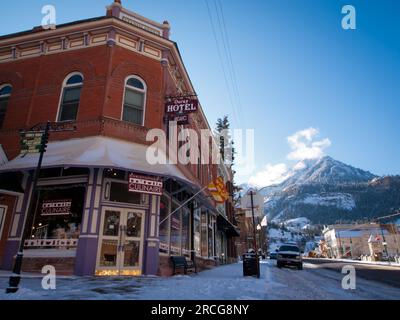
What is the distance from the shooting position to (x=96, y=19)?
14.4 meters

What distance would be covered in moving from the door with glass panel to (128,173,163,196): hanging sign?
1.35 meters

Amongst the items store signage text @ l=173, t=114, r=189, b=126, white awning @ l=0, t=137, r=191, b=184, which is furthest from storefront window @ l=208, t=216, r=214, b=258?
white awning @ l=0, t=137, r=191, b=184

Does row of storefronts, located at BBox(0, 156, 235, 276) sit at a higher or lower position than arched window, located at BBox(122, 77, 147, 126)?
lower

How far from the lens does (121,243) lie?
11.8m

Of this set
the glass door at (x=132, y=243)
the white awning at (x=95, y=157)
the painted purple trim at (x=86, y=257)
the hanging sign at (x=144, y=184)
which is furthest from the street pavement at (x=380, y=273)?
the painted purple trim at (x=86, y=257)

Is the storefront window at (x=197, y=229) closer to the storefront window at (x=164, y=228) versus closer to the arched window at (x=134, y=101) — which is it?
the storefront window at (x=164, y=228)

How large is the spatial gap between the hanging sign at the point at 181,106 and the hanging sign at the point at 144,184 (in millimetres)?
3847

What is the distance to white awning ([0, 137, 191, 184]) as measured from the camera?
10656 mm

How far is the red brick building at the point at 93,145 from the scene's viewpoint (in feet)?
37.3

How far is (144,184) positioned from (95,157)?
84.7 inches

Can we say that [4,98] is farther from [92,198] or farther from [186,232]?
[186,232]

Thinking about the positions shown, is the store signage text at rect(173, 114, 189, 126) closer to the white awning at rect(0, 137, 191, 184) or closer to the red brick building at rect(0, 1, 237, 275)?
the red brick building at rect(0, 1, 237, 275)
